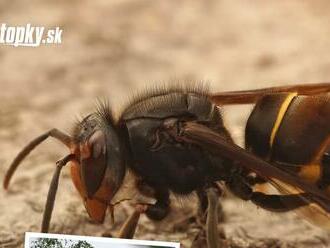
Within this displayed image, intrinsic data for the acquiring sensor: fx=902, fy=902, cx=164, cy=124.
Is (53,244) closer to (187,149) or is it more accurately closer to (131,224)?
(131,224)

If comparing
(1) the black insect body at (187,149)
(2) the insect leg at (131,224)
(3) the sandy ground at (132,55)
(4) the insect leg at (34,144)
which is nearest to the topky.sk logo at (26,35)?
(3) the sandy ground at (132,55)

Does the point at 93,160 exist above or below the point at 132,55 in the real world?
below

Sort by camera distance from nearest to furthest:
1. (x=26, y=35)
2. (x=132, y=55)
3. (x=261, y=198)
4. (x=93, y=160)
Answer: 1. (x=93, y=160)
2. (x=261, y=198)
3. (x=26, y=35)
4. (x=132, y=55)

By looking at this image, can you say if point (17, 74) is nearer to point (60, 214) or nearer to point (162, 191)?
point (60, 214)

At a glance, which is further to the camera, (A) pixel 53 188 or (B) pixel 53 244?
(B) pixel 53 244

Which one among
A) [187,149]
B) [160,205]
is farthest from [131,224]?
[187,149]

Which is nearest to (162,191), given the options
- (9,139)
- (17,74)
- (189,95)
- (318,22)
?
(189,95)

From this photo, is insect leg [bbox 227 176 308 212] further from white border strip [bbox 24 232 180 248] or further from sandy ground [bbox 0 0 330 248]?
sandy ground [bbox 0 0 330 248]

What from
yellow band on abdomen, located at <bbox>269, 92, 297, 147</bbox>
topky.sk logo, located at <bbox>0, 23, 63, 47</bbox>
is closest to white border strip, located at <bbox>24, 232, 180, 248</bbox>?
yellow band on abdomen, located at <bbox>269, 92, 297, 147</bbox>
